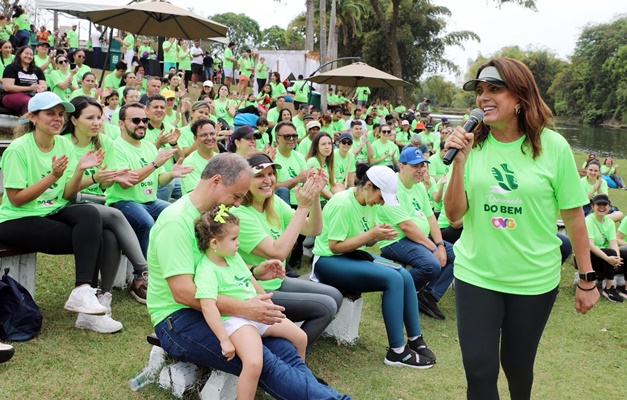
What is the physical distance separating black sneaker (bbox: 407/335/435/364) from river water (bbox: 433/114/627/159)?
108ft

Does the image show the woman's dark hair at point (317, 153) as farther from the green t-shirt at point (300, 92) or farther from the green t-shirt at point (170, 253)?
the green t-shirt at point (300, 92)

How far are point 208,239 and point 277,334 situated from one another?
0.70 m

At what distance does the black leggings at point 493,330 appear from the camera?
2775mm

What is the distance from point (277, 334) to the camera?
11.3 ft

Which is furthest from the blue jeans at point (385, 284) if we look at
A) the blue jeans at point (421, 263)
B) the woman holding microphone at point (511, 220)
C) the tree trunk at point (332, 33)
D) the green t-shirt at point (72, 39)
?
the tree trunk at point (332, 33)

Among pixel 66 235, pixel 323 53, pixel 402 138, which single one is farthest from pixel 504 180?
pixel 323 53

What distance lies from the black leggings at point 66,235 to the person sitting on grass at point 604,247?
5750 millimetres

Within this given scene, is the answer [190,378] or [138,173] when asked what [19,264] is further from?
[190,378]

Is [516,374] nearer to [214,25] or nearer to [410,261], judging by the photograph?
[410,261]

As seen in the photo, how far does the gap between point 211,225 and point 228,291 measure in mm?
381

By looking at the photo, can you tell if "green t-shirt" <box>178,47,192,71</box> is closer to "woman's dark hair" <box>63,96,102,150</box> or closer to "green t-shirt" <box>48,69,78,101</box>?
"green t-shirt" <box>48,69,78,101</box>

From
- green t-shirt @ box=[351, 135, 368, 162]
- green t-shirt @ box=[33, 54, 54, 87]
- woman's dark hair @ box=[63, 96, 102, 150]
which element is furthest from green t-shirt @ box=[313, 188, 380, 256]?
green t-shirt @ box=[33, 54, 54, 87]

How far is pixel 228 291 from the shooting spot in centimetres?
329

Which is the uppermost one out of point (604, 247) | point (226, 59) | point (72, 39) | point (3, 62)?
point (72, 39)
